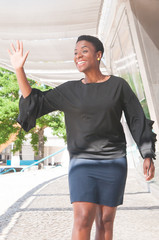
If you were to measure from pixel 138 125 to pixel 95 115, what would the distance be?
32cm

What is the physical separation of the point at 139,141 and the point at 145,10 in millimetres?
6959

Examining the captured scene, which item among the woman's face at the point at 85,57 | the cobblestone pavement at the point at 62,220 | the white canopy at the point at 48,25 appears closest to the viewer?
the woman's face at the point at 85,57

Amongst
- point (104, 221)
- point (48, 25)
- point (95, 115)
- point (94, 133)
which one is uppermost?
point (48, 25)

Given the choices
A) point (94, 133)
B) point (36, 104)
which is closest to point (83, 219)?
point (94, 133)

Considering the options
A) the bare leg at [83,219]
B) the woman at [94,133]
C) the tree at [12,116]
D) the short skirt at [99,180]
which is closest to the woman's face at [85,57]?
the woman at [94,133]

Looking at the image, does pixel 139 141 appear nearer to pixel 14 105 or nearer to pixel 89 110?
pixel 89 110

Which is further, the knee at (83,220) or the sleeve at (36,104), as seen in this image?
the sleeve at (36,104)

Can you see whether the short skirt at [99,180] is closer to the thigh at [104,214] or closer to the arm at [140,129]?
the thigh at [104,214]

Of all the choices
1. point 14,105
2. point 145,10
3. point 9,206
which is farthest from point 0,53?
point 14,105

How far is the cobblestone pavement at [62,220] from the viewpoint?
4.83 metres

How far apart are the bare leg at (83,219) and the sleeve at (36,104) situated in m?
0.65

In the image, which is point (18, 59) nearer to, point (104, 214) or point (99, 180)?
point (99, 180)

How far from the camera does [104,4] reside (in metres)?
10.0

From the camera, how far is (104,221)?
97.1 inches
